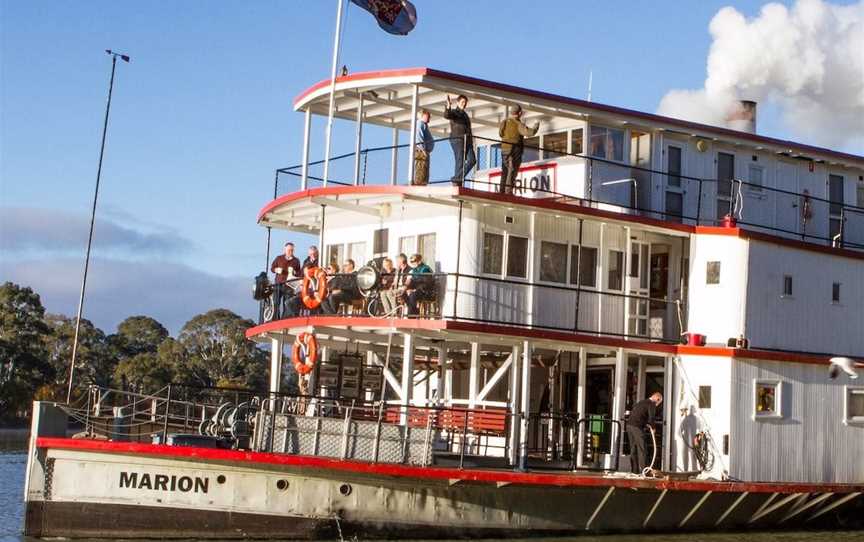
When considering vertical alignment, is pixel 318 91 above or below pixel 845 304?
above

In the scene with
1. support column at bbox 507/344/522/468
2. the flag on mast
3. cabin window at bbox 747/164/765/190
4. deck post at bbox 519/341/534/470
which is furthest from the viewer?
cabin window at bbox 747/164/765/190

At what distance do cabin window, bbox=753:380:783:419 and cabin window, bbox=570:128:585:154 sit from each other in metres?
5.36

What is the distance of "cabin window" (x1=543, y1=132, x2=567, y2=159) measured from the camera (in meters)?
24.0

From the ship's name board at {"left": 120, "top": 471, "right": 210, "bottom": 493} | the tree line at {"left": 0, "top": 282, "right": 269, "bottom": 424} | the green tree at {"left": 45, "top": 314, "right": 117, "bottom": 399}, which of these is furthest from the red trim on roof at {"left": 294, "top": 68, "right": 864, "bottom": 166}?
the green tree at {"left": 45, "top": 314, "right": 117, "bottom": 399}

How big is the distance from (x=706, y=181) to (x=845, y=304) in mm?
3429

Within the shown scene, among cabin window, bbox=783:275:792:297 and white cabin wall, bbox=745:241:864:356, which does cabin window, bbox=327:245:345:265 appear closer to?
white cabin wall, bbox=745:241:864:356

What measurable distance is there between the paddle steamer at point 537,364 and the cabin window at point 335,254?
77 mm

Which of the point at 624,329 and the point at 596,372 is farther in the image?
the point at 596,372

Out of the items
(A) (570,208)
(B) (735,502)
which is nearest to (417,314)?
(A) (570,208)

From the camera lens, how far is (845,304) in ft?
78.4

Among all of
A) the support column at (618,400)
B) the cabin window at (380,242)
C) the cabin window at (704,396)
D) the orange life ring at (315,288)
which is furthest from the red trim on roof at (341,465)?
the cabin window at (380,242)

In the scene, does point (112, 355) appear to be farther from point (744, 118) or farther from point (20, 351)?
point (744, 118)

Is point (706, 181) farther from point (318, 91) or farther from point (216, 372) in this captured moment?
point (216, 372)

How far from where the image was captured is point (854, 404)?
2314 centimetres
